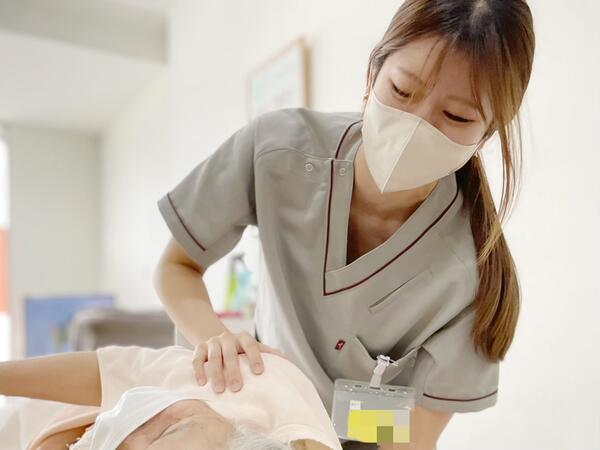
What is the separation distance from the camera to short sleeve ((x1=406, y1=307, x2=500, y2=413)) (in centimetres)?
98

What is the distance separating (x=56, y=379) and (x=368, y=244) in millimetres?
585

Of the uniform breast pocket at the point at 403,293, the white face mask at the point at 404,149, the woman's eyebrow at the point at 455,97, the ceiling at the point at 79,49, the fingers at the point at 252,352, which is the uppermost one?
the ceiling at the point at 79,49

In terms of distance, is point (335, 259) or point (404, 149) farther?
point (335, 259)

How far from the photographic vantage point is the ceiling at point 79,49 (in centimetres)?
364

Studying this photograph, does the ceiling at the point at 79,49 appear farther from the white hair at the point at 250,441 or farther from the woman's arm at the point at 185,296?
the white hair at the point at 250,441

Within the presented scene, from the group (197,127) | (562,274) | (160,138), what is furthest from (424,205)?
(160,138)

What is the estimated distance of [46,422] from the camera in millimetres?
1067

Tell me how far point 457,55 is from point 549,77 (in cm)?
72

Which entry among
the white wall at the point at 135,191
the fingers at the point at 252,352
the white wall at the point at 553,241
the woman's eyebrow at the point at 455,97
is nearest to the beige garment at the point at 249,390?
the fingers at the point at 252,352

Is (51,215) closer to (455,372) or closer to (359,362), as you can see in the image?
(359,362)

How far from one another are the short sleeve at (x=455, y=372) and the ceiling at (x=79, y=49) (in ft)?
11.3

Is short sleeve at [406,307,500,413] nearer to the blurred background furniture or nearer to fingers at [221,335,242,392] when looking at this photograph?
fingers at [221,335,242,392]

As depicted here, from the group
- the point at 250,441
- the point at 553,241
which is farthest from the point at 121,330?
the point at 250,441

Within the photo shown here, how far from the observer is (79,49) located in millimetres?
3785
